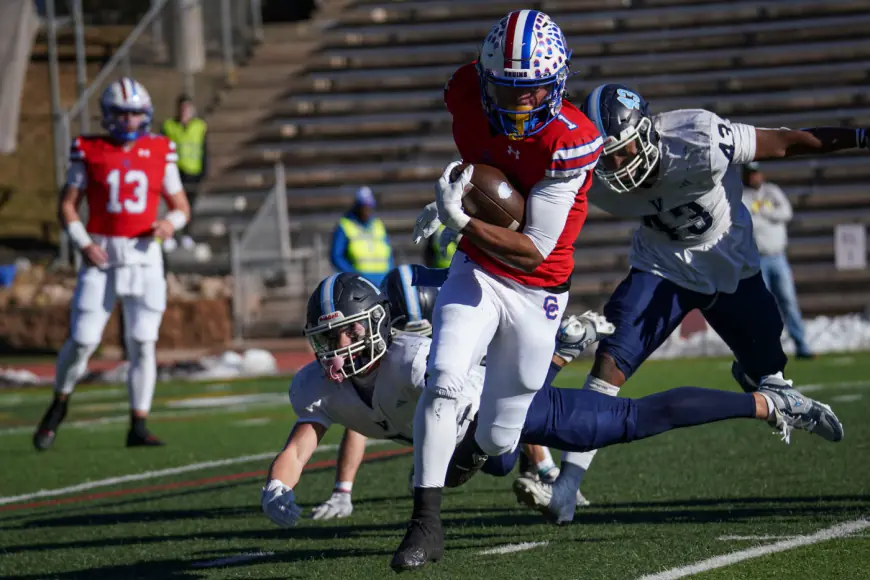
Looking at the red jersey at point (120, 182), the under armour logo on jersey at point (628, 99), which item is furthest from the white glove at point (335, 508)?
the red jersey at point (120, 182)

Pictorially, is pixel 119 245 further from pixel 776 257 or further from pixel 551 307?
pixel 776 257

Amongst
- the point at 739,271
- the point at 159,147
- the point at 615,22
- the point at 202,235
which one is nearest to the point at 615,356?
the point at 739,271

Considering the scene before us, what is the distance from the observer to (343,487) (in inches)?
202

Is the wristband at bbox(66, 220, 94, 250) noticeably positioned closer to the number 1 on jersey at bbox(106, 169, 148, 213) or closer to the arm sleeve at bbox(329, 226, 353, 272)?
the number 1 on jersey at bbox(106, 169, 148, 213)

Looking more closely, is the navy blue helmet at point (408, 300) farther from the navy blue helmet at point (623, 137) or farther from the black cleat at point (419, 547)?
the black cleat at point (419, 547)

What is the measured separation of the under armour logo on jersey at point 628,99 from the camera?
484cm

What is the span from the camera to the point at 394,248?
15445 millimetres

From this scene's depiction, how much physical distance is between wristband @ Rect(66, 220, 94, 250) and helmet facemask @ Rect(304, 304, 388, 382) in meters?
3.55

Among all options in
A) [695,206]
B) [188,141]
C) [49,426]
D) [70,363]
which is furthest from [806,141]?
[188,141]

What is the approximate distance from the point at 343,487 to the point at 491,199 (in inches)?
61.5

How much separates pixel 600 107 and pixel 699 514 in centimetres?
144

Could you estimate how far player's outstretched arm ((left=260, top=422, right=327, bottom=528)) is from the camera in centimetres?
395

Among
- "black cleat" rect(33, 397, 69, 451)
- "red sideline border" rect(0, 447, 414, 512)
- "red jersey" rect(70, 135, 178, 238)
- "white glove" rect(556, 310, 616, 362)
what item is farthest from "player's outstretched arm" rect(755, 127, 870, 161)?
"black cleat" rect(33, 397, 69, 451)

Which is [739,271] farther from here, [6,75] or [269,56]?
[269,56]
